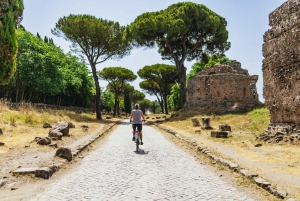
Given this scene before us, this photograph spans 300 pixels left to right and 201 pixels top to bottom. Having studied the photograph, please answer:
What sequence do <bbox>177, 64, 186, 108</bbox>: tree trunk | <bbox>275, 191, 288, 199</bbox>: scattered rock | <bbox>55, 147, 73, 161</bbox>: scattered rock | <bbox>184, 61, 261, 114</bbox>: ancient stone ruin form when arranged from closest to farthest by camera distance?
<bbox>275, 191, 288, 199</bbox>: scattered rock < <bbox>55, 147, 73, 161</bbox>: scattered rock < <bbox>184, 61, 261, 114</bbox>: ancient stone ruin < <bbox>177, 64, 186, 108</bbox>: tree trunk

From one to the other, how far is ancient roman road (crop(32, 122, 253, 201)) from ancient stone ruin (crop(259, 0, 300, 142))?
4.78 m

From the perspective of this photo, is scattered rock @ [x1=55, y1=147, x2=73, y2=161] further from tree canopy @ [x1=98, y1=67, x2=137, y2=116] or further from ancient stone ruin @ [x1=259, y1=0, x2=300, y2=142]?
tree canopy @ [x1=98, y1=67, x2=137, y2=116]

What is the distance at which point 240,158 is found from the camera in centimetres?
825

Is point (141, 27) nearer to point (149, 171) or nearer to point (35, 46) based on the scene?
point (35, 46)

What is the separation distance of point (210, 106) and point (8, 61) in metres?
19.3

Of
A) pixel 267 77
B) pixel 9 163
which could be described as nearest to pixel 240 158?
pixel 267 77

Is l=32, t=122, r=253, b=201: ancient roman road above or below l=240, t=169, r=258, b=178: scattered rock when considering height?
below

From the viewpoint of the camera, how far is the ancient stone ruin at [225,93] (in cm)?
2652

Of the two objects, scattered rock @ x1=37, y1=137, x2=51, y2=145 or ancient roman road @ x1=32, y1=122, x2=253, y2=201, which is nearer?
ancient roman road @ x1=32, y1=122, x2=253, y2=201

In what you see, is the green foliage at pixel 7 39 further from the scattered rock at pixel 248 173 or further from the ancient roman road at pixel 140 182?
the scattered rock at pixel 248 173

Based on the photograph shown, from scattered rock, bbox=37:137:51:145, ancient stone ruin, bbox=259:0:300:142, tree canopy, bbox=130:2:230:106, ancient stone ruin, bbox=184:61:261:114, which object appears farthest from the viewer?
tree canopy, bbox=130:2:230:106

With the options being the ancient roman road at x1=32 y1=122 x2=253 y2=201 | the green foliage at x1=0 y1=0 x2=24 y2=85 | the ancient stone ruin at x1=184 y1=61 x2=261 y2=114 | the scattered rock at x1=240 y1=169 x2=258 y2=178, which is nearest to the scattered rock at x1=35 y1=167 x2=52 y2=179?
the ancient roman road at x1=32 y1=122 x2=253 y2=201

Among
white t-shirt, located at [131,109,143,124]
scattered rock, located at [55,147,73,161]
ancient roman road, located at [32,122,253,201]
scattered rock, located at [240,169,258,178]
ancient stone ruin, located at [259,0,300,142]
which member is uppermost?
ancient stone ruin, located at [259,0,300,142]

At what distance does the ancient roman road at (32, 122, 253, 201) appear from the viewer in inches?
192
